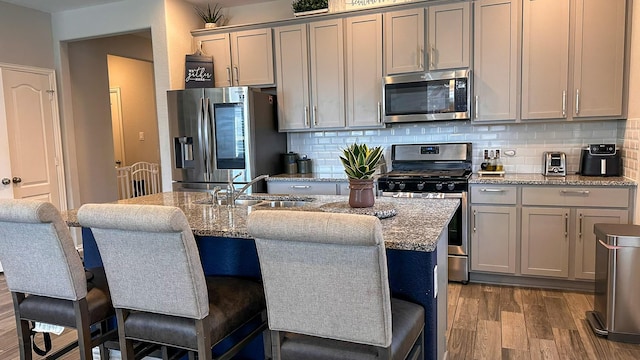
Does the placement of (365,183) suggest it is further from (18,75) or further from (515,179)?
(18,75)

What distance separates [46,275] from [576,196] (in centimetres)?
345

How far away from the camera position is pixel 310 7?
4277 mm

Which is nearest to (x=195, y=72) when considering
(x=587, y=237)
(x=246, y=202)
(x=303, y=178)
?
(x=303, y=178)

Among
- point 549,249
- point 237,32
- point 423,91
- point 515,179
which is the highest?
point 237,32

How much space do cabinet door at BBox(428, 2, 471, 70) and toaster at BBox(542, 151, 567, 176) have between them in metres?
1.07

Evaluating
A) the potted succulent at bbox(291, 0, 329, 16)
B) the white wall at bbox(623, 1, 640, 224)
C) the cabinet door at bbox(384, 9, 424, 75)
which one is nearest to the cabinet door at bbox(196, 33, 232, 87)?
the potted succulent at bbox(291, 0, 329, 16)

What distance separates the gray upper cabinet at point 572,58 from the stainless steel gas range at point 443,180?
28.4 inches

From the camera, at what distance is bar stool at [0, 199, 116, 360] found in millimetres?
1712

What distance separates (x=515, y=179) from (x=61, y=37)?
4907 mm

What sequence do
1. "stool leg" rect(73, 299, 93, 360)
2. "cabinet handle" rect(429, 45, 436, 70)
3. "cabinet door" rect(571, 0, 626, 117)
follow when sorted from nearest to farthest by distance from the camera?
"stool leg" rect(73, 299, 93, 360), "cabinet door" rect(571, 0, 626, 117), "cabinet handle" rect(429, 45, 436, 70)

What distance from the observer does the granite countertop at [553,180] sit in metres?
3.28

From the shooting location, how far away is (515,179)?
11.7 feet

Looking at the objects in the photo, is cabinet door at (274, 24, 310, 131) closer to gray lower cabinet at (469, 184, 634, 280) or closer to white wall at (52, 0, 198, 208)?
white wall at (52, 0, 198, 208)

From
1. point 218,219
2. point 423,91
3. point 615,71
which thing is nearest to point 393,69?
point 423,91
